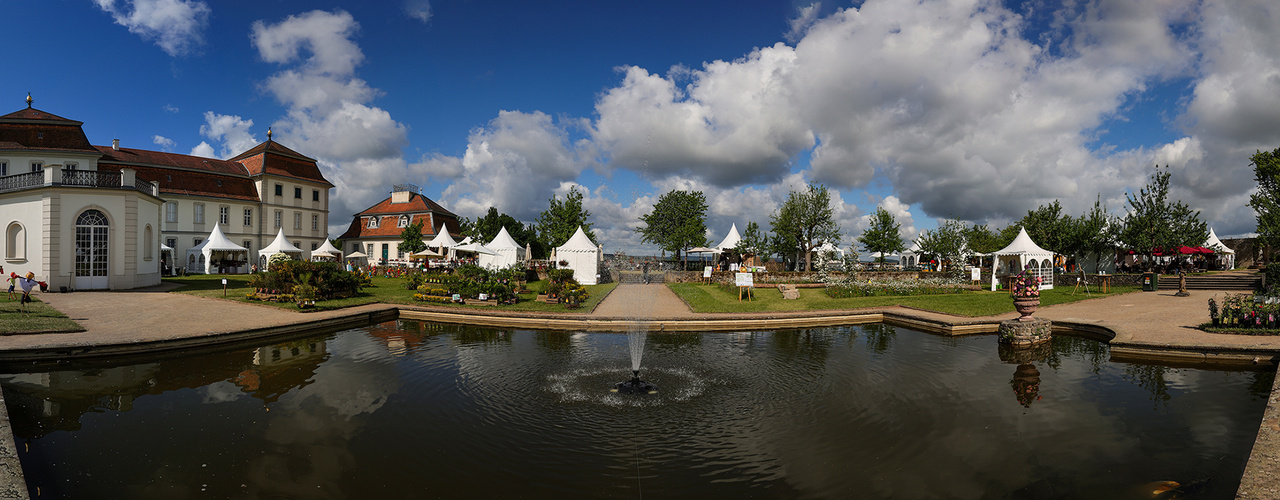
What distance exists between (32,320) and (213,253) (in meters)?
31.4

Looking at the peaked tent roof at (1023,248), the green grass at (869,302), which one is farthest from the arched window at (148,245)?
the peaked tent roof at (1023,248)

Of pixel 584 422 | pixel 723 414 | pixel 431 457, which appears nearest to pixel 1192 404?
pixel 723 414

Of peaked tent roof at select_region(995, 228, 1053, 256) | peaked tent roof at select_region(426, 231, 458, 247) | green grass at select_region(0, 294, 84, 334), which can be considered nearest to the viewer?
green grass at select_region(0, 294, 84, 334)

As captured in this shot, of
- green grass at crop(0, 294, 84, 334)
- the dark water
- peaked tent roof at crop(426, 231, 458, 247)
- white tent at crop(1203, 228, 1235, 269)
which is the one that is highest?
peaked tent roof at crop(426, 231, 458, 247)

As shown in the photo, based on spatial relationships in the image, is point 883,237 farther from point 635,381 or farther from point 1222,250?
point 635,381

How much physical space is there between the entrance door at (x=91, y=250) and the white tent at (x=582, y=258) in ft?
69.2

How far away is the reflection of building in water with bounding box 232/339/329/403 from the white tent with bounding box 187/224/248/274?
31.9 meters

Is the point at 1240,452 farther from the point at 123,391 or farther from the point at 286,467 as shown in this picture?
the point at 123,391

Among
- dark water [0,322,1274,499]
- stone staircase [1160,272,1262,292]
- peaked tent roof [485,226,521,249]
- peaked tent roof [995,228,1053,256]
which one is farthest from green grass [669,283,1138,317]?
peaked tent roof [485,226,521,249]

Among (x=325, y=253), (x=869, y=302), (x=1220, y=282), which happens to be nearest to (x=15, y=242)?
(x=325, y=253)

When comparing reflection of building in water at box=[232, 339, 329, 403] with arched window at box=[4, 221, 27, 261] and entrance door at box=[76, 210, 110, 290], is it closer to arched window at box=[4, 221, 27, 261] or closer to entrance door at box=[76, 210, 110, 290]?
entrance door at box=[76, 210, 110, 290]

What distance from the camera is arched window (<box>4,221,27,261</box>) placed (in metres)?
21.1

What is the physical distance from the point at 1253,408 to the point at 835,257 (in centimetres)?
3926

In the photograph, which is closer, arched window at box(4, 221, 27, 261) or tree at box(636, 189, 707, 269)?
arched window at box(4, 221, 27, 261)
